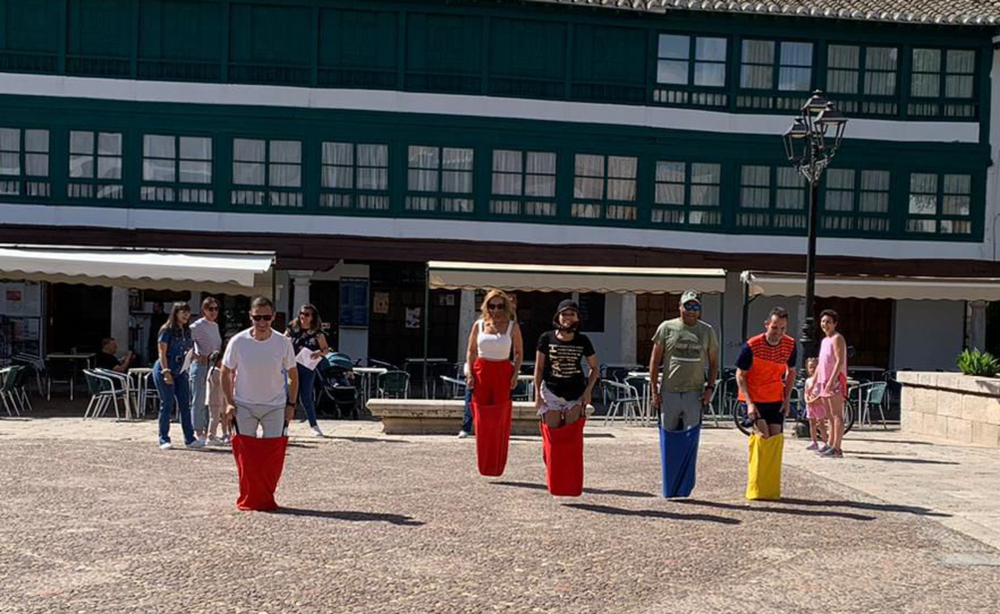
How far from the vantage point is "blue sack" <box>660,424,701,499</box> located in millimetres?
9047

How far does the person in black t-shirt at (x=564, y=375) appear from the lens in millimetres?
8945

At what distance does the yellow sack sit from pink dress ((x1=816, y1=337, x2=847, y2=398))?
323 centimetres

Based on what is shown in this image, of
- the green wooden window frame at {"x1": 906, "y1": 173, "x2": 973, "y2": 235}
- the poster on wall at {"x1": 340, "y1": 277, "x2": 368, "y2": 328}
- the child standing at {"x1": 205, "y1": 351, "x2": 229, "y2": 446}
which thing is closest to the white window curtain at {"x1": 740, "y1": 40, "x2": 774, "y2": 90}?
the green wooden window frame at {"x1": 906, "y1": 173, "x2": 973, "y2": 235}

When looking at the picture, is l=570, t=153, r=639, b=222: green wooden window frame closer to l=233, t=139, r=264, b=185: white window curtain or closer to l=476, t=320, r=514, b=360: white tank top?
l=233, t=139, r=264, b=185: white window curtain

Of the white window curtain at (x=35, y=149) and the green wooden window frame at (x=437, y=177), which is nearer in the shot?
the white window curtain at (x=35, y=149)

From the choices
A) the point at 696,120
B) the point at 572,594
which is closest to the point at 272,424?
the point at 572,594

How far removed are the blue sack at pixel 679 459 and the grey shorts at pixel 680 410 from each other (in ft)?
0.17

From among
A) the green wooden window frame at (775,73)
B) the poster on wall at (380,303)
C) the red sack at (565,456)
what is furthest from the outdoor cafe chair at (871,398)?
the poster on wall at (380,303)

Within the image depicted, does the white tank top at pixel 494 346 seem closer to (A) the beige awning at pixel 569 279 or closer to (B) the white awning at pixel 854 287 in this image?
(A) the beige awning at pixel 569 279

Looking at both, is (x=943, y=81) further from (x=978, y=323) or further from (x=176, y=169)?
(x=176, y=169)

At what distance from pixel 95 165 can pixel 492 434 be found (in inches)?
611

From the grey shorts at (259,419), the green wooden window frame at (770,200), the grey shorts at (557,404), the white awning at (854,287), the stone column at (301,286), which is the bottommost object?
the grey shorts at (259,419)

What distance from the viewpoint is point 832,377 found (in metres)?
12.3

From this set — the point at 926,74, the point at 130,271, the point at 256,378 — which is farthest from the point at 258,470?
the point at 926,74
